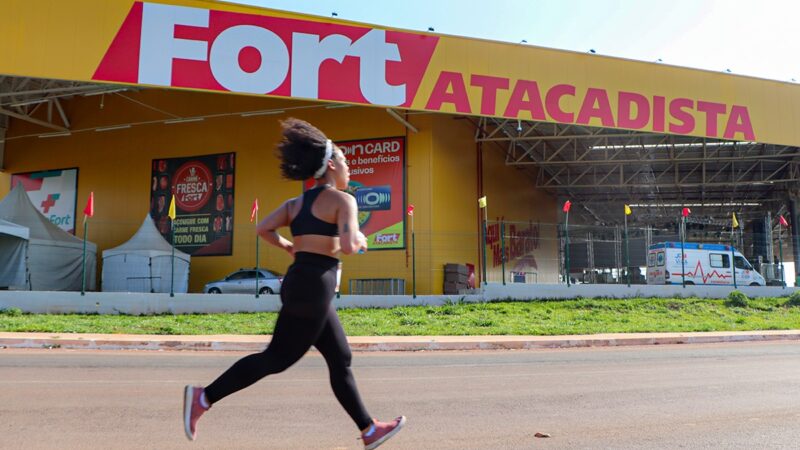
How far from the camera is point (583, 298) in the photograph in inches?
803

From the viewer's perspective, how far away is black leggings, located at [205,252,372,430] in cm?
339

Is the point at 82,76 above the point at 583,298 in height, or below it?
above

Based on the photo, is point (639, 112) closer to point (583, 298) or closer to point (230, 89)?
point (583, 298)

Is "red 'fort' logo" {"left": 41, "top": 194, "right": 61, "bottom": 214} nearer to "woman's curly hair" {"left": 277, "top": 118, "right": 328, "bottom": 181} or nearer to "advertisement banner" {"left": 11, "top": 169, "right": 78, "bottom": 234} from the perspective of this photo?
"advertisement banner" {"left": 11, "top": 169, "right": 78, "bottom": 234}

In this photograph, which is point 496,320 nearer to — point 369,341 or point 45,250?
point 369,341

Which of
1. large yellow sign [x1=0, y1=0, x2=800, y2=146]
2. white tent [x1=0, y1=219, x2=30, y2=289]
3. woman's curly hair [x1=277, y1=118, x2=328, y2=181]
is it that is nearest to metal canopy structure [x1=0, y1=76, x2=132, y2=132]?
large yellow sign [x1=0, y1=0, x2=800, y2=146]

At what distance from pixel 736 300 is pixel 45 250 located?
70.6 ft

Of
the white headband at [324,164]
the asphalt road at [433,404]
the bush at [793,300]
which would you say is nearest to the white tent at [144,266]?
the asphalt road at [433,404]

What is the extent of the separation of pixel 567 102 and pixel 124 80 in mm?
13556

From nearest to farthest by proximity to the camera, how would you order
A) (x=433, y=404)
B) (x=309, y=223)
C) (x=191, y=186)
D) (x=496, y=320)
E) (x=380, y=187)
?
(x=309, y=223) → (x=433, y=404) → (x=496, y=320) → (x=380, y=187) → (x=191, y=186)

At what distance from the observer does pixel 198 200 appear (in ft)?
85.7

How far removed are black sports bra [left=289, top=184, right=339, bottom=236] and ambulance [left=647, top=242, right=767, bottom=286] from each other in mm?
25124

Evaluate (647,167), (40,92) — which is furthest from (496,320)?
(647,167)

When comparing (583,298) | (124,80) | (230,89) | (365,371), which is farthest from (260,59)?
(365,371)
